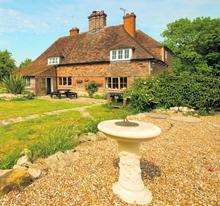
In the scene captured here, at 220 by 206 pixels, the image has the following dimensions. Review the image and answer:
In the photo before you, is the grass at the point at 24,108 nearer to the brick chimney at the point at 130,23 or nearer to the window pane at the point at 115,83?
the window pane at the point at 115,83

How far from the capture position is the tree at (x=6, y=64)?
55844 millimetres

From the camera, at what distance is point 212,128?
10.9 meters

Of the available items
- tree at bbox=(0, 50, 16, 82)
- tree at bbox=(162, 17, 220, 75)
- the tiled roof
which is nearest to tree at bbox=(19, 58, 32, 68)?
tree at bbox=(0, 50, 16, 82)

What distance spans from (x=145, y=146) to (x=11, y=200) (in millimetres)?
4314

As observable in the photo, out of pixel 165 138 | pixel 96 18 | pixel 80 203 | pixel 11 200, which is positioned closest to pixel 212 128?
pixel 165 138

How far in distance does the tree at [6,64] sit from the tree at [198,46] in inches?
1713

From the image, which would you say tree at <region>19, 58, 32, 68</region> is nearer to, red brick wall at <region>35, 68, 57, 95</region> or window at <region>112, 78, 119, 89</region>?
red brick wall at <region>35, 68, 57, 95</region>

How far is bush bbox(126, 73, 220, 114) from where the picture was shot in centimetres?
1514

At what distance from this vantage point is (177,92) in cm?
1564

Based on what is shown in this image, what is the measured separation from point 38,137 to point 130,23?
22850 millimetres

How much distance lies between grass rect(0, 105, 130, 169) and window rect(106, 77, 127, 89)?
549 inches

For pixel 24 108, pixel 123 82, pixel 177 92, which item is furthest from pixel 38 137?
pixel 123 82

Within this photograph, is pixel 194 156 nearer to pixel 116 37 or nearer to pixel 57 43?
pixel 116 37

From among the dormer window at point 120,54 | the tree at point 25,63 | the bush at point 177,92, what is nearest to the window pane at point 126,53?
the dormer window at point 120,54
